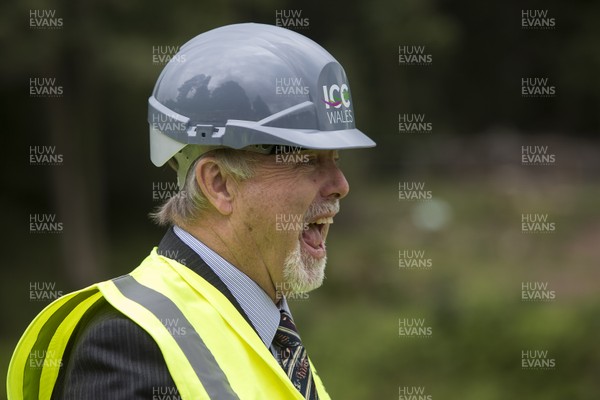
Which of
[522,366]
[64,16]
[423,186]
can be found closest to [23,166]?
[64,16]

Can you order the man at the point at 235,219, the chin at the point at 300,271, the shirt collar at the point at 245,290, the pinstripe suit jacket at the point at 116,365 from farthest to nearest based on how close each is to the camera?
the chin at the point at 300,271 → the shirt collar at the point at 245,290 → the man at the point at 235,219 → the pinstripe suit jacket at the point at 116,365

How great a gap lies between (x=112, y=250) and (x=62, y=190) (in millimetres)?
1665

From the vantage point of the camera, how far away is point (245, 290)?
2.41 m

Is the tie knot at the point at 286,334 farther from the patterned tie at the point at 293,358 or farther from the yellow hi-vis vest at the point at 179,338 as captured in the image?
the yellow hi-vis vest at the point at 179,338

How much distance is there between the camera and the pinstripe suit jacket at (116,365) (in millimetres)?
2004

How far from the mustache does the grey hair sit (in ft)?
0.59

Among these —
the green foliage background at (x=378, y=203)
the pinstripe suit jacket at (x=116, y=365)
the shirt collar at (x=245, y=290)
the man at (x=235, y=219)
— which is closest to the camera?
the pinstripe suit jacket at (x=116, y=365)

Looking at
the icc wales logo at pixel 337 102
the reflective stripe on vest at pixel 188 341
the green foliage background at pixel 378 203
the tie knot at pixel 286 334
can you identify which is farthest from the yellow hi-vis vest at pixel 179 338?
the green foliage background at pixel 378 203

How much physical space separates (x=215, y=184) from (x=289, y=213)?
0.66 ft

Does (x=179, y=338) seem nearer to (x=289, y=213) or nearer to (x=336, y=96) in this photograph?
(x=289, y=213)

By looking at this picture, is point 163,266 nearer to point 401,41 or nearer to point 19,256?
point 19,256

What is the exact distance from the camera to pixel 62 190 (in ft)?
41.2

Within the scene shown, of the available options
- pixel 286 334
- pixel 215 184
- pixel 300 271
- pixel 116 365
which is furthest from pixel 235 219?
pixel 116 365

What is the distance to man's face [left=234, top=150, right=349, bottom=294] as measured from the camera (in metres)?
2.46
